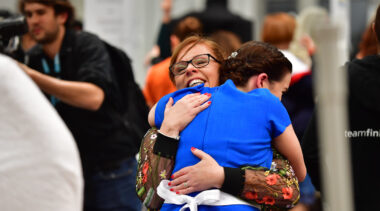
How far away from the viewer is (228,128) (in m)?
2.07

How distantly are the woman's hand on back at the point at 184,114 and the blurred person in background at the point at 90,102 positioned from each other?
133 centimetres

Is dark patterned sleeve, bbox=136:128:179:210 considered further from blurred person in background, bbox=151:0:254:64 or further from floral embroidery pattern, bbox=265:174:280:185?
blurred person in background, bbox=151:0:254:64

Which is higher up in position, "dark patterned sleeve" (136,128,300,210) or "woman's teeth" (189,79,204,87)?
"woman's teeth" (189,79,204,87)

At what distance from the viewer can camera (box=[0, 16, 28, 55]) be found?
324cm

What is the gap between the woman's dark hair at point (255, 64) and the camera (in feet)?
7.27

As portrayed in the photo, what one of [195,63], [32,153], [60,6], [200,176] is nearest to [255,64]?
[195,63]

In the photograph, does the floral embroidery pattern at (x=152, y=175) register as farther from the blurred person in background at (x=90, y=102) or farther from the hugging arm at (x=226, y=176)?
the blurred person in background at (x=90, y=102)

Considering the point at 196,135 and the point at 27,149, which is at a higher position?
the point at 27,149

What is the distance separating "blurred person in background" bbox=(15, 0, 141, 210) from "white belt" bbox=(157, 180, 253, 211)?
1448mm

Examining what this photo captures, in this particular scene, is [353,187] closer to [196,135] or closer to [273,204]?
[273,204]

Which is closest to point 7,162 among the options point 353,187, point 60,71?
point 353,187

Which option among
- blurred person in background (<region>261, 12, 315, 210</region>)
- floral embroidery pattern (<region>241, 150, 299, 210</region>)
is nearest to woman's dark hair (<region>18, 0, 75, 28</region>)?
blurred person in background (<region>261, 12, 315, 210</region>)

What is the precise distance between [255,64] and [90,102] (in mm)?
1430

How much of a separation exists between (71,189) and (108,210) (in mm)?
2305
